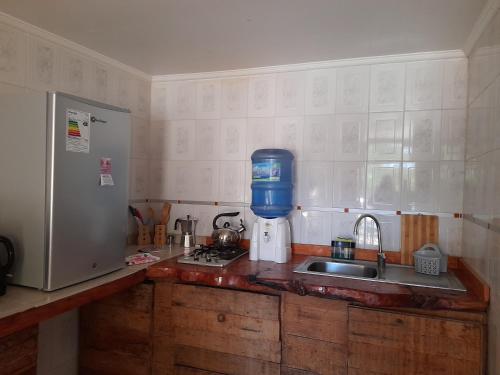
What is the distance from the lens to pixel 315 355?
1.53m

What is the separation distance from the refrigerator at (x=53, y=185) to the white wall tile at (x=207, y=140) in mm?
959

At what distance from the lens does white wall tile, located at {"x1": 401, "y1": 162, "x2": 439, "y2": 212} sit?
6.21 ft

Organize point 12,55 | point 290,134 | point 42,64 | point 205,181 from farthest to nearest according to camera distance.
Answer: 1. point 205,181
2. point 290,134
3. point 42,64
4. point 12,55

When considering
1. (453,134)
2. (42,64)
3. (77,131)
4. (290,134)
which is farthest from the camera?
(290,134)

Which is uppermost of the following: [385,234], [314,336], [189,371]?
[385,234]

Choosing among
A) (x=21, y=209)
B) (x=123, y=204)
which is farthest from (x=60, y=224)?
(x=123, y=204)

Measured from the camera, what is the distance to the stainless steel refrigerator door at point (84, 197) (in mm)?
1281

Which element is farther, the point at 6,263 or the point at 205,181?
the point at 205,181

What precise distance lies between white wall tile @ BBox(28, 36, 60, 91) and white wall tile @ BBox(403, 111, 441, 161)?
6.53ft

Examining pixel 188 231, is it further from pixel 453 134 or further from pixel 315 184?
pixel 453 134

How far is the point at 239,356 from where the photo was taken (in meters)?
1.63

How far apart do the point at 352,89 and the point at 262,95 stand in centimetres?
58

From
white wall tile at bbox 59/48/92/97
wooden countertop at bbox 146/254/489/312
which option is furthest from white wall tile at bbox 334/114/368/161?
white wall tile at bbox 59/48/92/97

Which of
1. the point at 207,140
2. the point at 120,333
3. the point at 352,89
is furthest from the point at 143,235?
the point at 352,89
